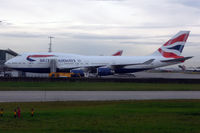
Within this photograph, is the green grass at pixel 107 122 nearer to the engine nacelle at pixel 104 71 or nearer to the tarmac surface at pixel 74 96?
the tarmac surface at pixel 74 96

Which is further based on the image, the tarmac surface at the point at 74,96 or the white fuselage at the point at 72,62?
the white fuselage at the point at 72,62

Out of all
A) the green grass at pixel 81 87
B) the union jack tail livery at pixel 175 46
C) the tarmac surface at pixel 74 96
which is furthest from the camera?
the union jack tail livery at pixel 175 46

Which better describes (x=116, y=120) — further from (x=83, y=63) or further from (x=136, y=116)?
(x=83, y=63)

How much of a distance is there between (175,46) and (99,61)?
14459 millimetres

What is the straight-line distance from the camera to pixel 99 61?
2242 inches

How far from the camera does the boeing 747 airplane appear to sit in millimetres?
55250

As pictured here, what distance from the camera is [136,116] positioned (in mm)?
14531

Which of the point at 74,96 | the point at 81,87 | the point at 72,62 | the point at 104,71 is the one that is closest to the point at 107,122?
the point at 74,96

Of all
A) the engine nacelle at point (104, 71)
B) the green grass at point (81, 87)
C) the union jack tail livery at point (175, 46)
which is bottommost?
the green grass at point (81, 87)

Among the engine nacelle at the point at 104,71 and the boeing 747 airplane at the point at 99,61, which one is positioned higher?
the boeing 747 airplane at the point at 99,61

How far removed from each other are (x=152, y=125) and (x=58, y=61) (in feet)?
148

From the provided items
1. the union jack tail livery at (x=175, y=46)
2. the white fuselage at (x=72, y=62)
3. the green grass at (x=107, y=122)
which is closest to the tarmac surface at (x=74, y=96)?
the green grass at (x=107, y=122)

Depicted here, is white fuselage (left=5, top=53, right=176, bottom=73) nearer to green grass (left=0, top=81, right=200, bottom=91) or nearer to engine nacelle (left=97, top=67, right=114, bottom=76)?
engine nacelle (left=97, top=67, right=114, bottom=76)

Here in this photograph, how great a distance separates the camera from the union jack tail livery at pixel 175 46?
5688cm
